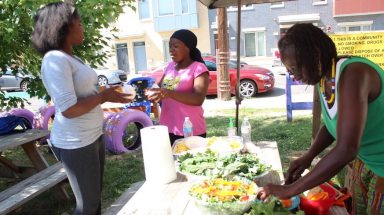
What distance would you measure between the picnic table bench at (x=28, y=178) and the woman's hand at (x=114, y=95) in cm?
135

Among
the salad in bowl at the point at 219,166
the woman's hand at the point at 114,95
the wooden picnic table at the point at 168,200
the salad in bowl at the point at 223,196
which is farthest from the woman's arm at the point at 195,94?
the salad in bowl at the point at 223,196

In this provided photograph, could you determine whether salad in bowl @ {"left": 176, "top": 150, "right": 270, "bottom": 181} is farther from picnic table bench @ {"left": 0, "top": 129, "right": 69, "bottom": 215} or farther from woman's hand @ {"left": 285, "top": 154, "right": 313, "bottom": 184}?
picnic table bench @ {"left": 0, "top": 129, "right": 69, "bottom": 215}

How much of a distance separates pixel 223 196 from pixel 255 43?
2426 cm

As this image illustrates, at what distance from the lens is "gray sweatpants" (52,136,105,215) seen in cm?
232

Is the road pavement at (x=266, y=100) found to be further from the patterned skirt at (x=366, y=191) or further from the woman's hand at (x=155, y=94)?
the patterned skirt at (x=366, y=191)

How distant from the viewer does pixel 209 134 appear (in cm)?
665

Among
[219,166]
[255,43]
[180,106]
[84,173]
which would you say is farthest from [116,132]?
[255,43]

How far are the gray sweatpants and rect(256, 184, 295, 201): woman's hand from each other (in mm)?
1160

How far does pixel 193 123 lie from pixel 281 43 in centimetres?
151

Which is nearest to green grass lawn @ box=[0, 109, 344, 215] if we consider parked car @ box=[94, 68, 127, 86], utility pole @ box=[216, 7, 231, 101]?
utility pole @ box=[216, 7, 231, 101]

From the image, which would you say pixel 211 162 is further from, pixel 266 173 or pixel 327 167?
pixel 327 167

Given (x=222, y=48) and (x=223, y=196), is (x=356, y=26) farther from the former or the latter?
(x=223, y=196)

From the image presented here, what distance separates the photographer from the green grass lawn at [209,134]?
4.17 meters

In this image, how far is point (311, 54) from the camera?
5.11 feet
